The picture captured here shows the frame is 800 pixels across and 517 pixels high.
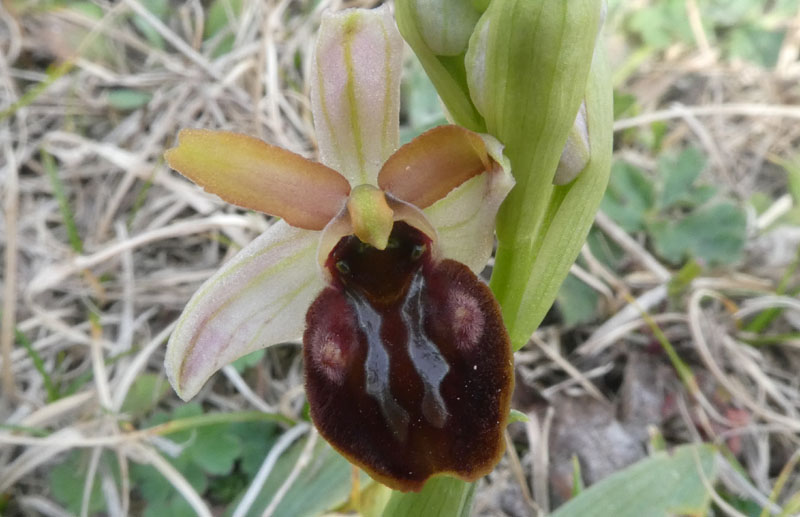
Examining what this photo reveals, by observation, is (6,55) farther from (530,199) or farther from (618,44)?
(530,199)

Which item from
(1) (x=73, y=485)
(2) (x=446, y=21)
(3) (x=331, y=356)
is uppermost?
(2) (x=446, y=21)

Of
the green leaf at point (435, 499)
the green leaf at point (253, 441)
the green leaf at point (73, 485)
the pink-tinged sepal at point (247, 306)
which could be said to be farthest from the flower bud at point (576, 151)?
the green leaf at point (73, 485)

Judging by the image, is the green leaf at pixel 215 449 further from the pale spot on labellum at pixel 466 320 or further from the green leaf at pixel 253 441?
the pale spot on labellum at pixel 466 320

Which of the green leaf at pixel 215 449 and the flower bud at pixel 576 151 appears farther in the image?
the green leaf at pixel 215 449

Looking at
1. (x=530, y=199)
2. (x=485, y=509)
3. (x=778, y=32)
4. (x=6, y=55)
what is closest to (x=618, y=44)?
(x=778, y=32)

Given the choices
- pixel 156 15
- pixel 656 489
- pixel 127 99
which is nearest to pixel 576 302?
pixel 656 489

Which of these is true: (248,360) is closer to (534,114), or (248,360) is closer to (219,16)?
(534,114)

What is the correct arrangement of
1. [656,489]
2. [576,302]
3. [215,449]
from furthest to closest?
[576,302] → [215,449] → [656,489]

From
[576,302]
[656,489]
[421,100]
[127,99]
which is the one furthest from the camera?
[127,99]
